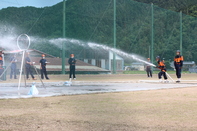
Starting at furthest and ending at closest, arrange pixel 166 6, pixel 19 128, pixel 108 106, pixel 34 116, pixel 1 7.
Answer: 1. pixel 166 6
2. pixel 1 7
3. pixel 108 106
4. pixel 34 116
5. pixel 19 128

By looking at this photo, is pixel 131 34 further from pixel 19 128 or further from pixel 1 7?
pixel 19 128

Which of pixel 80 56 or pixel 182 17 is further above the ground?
pixel 182 17

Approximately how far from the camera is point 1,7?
32125mm

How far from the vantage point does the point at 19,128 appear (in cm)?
584

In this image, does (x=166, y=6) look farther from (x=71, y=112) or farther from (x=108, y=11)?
(x=71, y=112)

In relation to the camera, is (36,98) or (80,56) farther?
(80,56)

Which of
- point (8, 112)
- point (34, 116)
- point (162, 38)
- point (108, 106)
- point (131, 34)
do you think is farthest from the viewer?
point (162, 38)

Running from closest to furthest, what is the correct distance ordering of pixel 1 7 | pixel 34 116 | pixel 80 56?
pixel 34 116
pixel 1 7
pixel 80 56

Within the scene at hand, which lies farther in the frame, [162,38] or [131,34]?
[162,38]

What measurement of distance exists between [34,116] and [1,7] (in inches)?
1057

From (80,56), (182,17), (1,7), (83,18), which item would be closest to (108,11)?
(83,18)

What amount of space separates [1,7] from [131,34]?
58.8ft

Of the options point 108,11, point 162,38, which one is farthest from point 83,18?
point 162,38

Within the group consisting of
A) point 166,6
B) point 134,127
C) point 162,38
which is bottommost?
point 134,127
